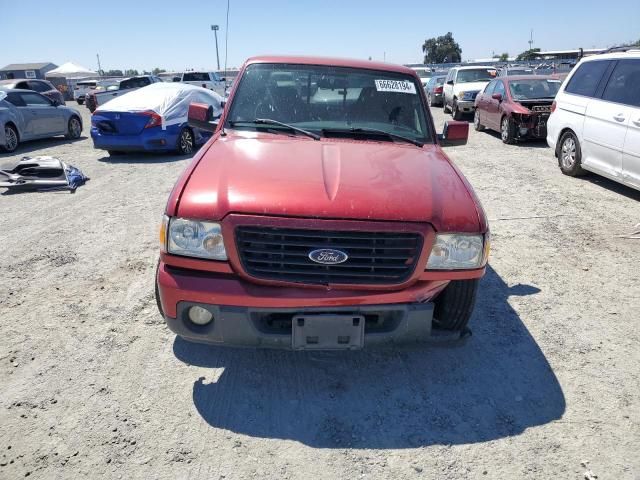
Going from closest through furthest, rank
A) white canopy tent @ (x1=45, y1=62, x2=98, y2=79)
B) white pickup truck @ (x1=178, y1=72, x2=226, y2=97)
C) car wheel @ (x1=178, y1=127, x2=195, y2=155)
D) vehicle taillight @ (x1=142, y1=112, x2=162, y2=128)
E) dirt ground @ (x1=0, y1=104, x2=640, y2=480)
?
dirt ground @ (x1=0, y1=104, x2=640, y2=480)
vehicle taillight @ (x1=142, y1=112, x2=162, y2=128)
car wheel @ (x1=178, y1=127, x2=195, y2=155)
white pickup truck @ (x1=178, y1=72, x2=226, y2=97)
white canopy tent @ (x1=45, y1=62, x2=98, y2=79)

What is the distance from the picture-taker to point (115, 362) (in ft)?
10.6

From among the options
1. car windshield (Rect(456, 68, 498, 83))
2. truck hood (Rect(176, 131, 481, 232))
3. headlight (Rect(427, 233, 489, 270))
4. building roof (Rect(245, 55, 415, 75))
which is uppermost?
car windshield (Rect(456, 68, 498, 83))

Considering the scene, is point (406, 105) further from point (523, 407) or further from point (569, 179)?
point (569, 179)

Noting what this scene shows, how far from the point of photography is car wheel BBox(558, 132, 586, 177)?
319 inches

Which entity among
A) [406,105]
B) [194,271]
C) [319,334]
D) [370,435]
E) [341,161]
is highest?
[406,105]

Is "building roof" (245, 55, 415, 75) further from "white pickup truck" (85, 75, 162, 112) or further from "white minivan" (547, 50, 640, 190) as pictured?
"white pickup truck" (85, 75, 162, 112)

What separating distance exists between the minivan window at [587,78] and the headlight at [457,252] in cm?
638

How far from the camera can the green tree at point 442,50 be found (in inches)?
3516

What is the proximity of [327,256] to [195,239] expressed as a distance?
717 millimetres

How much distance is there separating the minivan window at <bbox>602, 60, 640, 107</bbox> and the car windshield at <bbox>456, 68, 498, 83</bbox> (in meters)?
11.5

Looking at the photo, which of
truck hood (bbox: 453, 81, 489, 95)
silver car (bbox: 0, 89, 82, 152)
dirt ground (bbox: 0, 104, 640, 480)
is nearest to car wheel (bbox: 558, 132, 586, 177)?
dirt ground (bbox: 0, 104, 640, 480)

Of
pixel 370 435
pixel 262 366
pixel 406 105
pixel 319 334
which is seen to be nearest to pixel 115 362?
pixel 262 366

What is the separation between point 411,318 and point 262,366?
1098 mm

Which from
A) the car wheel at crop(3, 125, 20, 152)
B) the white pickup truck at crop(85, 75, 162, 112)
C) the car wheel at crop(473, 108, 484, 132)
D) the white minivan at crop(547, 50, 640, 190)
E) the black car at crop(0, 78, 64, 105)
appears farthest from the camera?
the white pickup truck at crop(85, 75, 162, 112)
